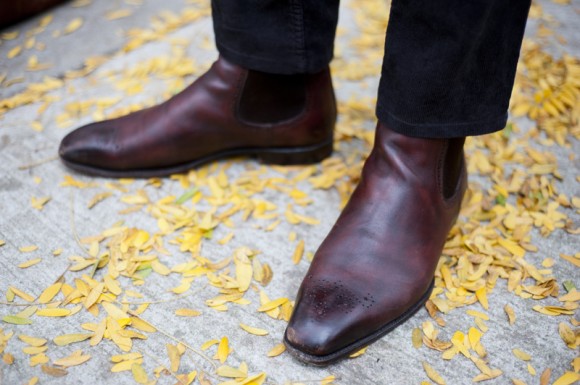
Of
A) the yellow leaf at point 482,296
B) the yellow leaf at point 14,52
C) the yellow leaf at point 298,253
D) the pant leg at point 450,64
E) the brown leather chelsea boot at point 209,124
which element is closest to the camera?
the pant leg at point 450,64

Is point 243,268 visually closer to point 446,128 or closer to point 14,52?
point 446,128

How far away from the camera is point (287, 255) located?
3.87 feet

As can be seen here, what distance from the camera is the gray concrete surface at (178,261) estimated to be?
0.94m

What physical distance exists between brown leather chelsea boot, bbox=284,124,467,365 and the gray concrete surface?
0.19ft

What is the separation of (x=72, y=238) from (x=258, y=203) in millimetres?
430

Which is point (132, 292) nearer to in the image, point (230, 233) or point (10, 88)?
point (230, 233)

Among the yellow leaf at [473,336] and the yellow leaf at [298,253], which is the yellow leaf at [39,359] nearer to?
the yellow leaf at [298,253]

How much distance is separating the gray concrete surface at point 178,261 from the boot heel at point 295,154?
0.12ft

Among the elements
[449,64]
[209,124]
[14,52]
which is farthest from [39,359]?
[14,52]

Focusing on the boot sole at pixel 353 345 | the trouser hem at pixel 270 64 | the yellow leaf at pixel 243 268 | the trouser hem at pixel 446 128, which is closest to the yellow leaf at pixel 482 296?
the boot sole at pixel 353 345

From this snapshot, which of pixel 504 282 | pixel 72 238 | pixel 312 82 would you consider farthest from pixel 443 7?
pixel 72 238

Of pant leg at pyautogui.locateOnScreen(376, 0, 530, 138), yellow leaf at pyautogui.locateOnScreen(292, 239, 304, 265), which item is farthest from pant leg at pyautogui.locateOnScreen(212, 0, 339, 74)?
yellow leaf at pyautogui.locateOnScreen(292, 239, 304, 265)

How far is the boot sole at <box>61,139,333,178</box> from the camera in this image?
134cm

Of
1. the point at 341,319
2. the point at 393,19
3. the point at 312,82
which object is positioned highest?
the point at 393,19
